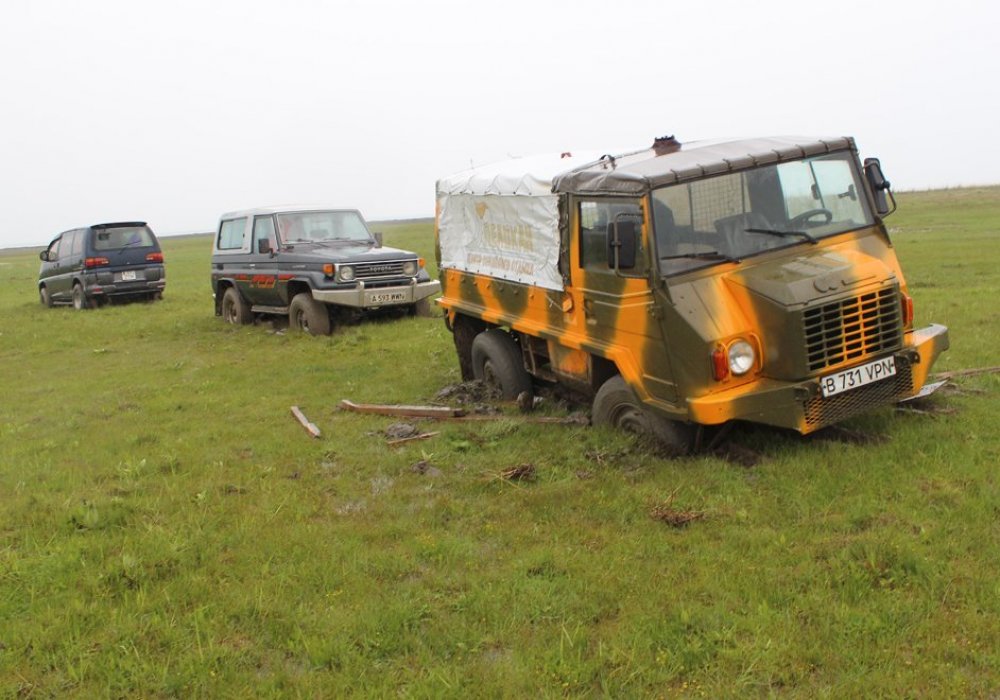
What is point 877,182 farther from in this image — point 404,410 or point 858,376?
point 404,410

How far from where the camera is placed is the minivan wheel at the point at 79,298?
2116 centimetres

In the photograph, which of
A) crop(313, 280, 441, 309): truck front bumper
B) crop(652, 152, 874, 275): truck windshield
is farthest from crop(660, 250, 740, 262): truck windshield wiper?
crop(313, 280, 441, 309): truck front bumper

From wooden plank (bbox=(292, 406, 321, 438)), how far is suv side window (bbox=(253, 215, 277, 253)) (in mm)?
6404

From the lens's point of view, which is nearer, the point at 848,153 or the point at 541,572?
the point at 541,572

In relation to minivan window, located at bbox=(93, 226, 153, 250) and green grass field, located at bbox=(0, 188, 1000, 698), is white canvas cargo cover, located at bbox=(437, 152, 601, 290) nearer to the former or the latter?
green grass field, located at bbox=(0, 188, 1000, 698)

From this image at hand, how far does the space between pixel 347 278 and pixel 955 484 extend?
1025 centimetres

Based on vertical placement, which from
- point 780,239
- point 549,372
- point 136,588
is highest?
point 780,239

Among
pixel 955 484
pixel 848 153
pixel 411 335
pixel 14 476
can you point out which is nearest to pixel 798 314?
pixel 955 484

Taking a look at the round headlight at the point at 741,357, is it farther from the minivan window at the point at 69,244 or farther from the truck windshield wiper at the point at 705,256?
the minivan window at the point at 69,244

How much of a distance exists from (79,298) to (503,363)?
16.0 m

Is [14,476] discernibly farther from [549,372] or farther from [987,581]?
[987,581]

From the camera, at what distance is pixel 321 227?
50.4 feet

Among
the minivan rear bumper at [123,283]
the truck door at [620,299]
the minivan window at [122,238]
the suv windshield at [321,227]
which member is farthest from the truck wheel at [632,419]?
the minivan window at [122,238]

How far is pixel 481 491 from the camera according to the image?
6.40 metres
